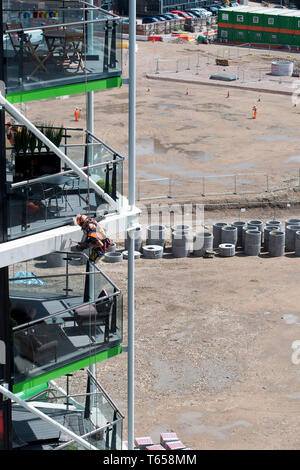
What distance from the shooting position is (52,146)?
11.4 meters

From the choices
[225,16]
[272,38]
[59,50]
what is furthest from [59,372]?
[225,16]

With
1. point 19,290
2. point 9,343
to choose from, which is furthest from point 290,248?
point 9,343

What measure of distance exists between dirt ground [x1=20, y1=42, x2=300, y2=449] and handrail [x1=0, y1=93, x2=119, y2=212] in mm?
10965

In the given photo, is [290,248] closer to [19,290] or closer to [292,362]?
[292,362]

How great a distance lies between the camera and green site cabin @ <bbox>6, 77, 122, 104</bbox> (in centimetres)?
1159

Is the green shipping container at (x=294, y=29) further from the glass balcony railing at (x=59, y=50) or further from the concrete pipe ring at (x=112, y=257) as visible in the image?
the glass balcony railing at (x=59, y=50)

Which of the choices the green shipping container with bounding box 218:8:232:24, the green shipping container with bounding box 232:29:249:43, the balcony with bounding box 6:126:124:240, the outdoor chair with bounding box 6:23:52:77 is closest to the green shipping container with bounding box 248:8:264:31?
the green shipping container with bounding box 232:29:249:43

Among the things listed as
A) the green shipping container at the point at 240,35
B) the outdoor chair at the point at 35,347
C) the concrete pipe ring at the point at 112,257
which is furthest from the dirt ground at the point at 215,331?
the green shipping container at the point at 240,35

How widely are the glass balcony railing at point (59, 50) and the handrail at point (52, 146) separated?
61 cm

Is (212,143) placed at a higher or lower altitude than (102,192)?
lower

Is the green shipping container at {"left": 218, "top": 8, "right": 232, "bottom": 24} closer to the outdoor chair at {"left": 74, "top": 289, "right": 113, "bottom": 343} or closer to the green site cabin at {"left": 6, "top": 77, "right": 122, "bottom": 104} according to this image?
the green site cabin at {"left": 6, "top": 77, "right": 122, "bottom": 104}

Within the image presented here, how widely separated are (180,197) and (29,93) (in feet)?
101

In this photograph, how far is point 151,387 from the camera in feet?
84.1

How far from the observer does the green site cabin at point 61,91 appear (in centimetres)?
1159
